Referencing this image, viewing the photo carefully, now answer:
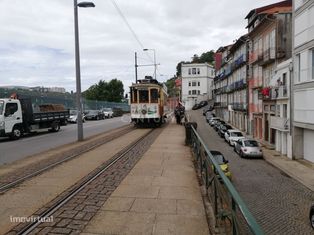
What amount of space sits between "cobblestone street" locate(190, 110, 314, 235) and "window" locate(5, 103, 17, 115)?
16.0 metres

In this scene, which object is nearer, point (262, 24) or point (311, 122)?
point (311, 122)

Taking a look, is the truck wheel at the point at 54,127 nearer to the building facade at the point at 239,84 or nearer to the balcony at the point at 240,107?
the building facade at the point at 239,84

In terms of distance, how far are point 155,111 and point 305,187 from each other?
14.6 m

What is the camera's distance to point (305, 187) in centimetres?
1827

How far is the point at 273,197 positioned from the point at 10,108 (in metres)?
18.7

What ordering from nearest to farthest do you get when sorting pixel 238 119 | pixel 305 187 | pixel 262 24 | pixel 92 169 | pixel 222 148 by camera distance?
pixel 92 169 → pixel 305 187 → pixel 222 148 → pixel 262 24 → pixel 238 119

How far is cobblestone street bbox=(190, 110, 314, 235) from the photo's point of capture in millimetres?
12062

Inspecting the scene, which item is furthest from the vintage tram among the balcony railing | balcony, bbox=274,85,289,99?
the balcony railing

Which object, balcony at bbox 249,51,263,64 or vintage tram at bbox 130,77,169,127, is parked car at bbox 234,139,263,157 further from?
balcony at bbox 249,51,263,64

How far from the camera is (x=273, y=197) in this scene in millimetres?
16125

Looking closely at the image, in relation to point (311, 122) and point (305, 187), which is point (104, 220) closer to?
point (305, 187)

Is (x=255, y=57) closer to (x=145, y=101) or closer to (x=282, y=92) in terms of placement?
(x=282, y=92)

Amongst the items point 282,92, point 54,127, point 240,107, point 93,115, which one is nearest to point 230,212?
point 282,92

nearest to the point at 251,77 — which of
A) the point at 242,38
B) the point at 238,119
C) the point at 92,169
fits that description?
the point at 242,38
